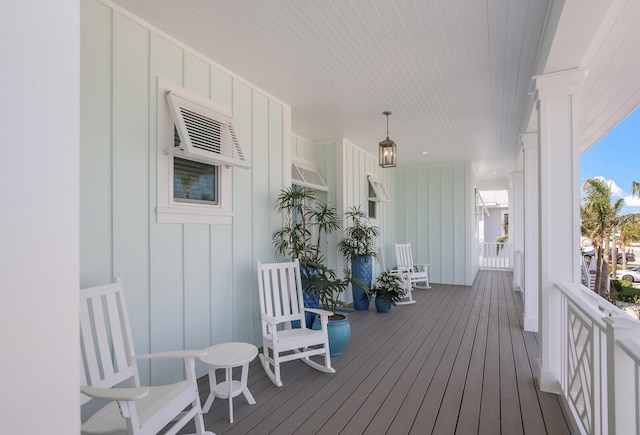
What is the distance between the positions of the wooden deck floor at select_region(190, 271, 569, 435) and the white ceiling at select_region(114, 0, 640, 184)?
266cm

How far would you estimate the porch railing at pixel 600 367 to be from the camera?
1.40 metres

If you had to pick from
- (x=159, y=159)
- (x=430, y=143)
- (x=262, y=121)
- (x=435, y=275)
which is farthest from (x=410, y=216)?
(x=159, y=159)

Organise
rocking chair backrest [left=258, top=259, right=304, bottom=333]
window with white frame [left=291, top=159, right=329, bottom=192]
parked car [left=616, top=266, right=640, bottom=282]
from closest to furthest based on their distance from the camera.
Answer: rocking chair backrest [left=258, top=259, right=304, bottom=333] → window with white frame [left=291, top=159, right=329, bottom=192] → parked car [left=616, top=266, right=640, bottom=282]

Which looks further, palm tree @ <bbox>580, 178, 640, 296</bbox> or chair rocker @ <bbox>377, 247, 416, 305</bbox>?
palm tree @ <bbox>580, 178, 640, 296</bbox>

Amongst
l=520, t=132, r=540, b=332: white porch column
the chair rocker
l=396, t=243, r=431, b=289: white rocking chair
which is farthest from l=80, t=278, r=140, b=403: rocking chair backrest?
l=396, t=243, r=431, b=289: white rocking chair

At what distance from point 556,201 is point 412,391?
1.97m

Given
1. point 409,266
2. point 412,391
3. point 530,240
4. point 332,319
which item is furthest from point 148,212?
point 409,266

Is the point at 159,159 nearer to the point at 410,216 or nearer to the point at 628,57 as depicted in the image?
the point at 628,57

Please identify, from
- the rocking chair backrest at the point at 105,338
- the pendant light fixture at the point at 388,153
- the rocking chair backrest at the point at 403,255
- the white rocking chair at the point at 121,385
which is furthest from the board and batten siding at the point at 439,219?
the rocking chair backrest at the point at 105,338

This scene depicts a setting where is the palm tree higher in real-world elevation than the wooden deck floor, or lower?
higher

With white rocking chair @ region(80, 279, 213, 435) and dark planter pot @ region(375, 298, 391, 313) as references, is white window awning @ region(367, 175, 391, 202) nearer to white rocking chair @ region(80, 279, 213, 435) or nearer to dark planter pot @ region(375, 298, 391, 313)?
dark planter pot @ region(375, 298, 391, 313)

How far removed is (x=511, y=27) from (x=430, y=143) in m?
3.49

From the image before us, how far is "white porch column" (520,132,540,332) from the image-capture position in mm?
4234

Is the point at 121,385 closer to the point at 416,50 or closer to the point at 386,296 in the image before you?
the point at 416,50
